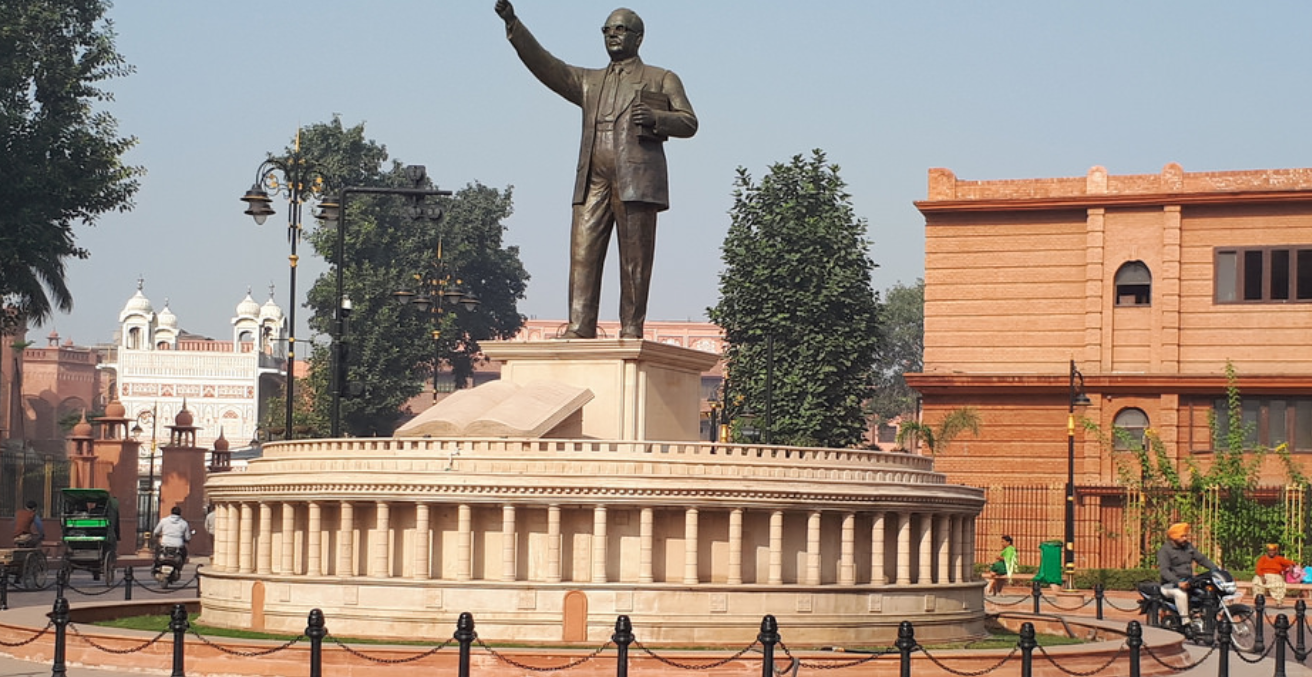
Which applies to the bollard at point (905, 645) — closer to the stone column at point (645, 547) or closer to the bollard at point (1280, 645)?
the stone column at point (645, 547)

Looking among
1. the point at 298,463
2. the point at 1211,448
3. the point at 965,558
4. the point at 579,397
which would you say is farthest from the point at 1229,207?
the point at 298,463

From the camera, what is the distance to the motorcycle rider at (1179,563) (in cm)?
2838

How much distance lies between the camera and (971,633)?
30.3 m

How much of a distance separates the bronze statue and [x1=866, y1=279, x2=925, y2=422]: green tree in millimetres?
87158

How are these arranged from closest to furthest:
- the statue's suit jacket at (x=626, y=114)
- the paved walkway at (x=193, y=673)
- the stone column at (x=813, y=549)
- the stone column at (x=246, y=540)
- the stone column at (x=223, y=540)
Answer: the paved walkway at (x=193, y=673)
the stone column at (x=813, y=549)
the stone column at (x=246, y=540)
the stone column at (x=223, y=540)
the statue's suit jacket at (x=626, y=114)

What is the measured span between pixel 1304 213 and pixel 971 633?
1031 inches

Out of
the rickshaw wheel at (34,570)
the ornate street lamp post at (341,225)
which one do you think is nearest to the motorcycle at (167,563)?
the rickshaw wheel at (34,570)

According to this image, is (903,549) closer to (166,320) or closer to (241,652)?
(241,652)

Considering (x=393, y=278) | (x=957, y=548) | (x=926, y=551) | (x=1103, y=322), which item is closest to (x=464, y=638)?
(x=926, y=551)

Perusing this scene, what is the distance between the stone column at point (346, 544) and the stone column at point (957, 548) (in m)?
9.83

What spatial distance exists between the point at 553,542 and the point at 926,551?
21.1 ft

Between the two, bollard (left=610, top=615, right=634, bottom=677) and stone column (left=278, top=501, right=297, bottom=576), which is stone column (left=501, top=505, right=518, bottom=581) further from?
bollard (left=610, top=615, right=634, bottom=677)

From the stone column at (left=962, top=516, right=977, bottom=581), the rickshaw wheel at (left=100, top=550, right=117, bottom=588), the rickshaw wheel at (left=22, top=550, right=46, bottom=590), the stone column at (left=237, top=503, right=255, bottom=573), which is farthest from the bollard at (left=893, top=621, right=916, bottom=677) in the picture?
the rickshaw wheel at (left=22, top=550, right=46, bottom=590)

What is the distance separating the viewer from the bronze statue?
3123 centimetres
